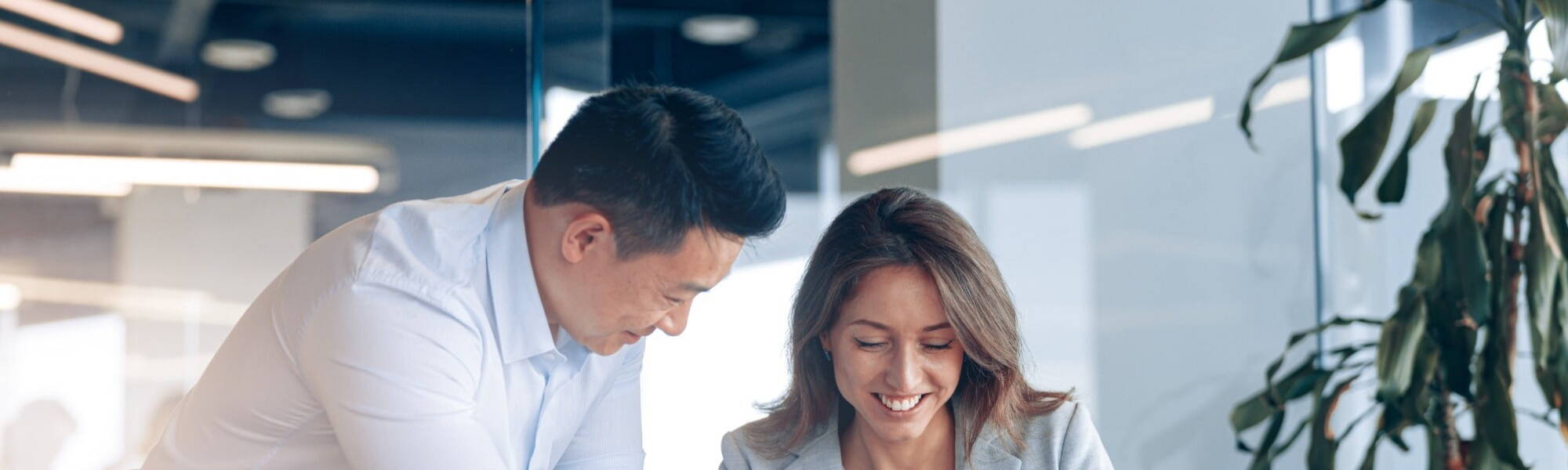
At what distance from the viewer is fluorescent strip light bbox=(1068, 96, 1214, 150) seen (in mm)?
2953

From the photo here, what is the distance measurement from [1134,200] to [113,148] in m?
2.24

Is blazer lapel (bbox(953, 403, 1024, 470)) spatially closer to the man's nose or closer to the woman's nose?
the woman's nose

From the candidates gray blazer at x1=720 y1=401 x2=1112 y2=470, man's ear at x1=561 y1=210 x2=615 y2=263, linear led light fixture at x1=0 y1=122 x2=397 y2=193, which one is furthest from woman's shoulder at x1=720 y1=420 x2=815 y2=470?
linear led light fixture at x1=0 y1=122 x2=397 y2=193

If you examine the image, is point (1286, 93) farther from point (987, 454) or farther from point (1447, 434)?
point (987, 454)

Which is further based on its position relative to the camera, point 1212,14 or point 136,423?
point 1212,14

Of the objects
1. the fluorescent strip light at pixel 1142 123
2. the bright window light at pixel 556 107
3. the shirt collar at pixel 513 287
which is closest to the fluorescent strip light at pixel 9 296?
the bright window light at pixel 556 107

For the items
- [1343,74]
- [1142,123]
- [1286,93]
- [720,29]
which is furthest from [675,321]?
[1343,74]

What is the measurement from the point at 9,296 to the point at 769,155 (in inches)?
61.9

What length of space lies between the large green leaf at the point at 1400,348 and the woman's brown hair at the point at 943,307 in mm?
839

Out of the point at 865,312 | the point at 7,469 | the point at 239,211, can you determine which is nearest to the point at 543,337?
the point at 865,312

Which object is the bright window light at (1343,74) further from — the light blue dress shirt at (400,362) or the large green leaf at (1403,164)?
the light blue dress shirt at (400,362)

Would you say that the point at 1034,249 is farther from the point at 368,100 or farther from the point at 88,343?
the point at 88,343

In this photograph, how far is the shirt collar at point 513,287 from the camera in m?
1.36

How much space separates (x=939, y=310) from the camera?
1.73 meters
